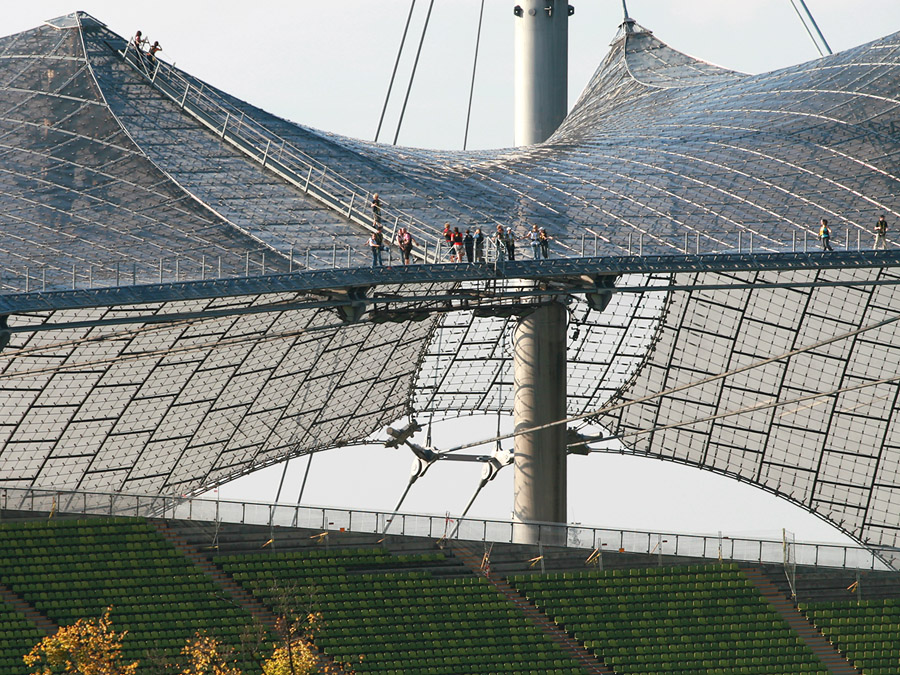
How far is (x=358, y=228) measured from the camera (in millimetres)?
46188

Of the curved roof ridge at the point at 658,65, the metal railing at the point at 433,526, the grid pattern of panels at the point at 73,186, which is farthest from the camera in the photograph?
the curved roof ridge at the point at 658,65

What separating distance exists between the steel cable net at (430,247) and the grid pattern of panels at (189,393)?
15 centimetres

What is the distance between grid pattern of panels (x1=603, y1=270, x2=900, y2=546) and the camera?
6262cm

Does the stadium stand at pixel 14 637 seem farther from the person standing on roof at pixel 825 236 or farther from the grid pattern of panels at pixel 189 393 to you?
the person standing on roof at pixel 825 236

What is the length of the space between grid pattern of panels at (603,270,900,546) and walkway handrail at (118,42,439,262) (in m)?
19.0

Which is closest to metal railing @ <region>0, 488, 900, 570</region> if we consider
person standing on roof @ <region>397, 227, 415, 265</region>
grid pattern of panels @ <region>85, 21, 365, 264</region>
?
grid pattern of panels @ <region>85, 21, 365, 264</region>

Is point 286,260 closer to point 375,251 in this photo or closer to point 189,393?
point 375,251

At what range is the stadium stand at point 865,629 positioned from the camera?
4628cm

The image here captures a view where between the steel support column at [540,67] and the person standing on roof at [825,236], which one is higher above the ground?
the steel support column at [540,67]

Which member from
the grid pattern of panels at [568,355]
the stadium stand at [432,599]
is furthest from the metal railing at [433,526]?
the grid pattern of panels at [568,355]

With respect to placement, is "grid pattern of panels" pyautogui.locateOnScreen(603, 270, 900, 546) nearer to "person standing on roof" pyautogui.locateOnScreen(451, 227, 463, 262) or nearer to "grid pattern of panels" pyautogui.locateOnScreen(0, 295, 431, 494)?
"grid pattern of panels" pyautogui.locateOnScreen(0, 295, 431, 494)

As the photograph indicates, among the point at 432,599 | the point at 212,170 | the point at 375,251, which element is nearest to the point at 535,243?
the point at 375,251

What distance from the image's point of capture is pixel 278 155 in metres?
49.3

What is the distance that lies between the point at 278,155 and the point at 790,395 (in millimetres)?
29012
